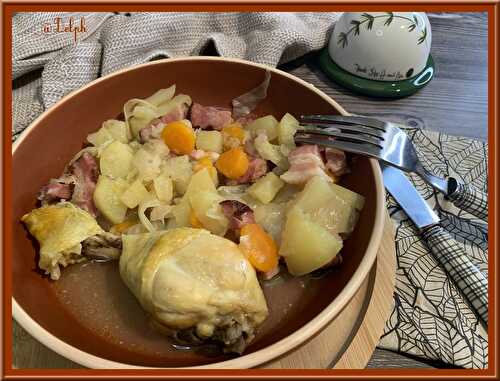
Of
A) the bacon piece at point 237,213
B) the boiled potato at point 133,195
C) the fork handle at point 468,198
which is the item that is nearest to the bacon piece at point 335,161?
the bacon piece at point 237,213

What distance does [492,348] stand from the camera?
140cm

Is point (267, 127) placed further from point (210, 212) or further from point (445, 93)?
point (445, 93)

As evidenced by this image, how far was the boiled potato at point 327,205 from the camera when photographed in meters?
1.45

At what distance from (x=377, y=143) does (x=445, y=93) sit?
1.19 m

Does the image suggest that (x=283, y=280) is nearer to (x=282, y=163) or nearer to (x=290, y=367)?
(x=290, y=367)

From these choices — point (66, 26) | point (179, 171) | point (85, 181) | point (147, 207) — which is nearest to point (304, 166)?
point (179, 171)

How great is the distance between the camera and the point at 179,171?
1.68 meters

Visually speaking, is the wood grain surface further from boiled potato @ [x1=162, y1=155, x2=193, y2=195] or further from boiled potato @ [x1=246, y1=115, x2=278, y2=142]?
boiled potato @ [x1=162, y1=155, x2=193, y2=195]

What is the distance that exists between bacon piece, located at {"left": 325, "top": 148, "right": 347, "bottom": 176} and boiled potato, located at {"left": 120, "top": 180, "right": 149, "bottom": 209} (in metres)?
0.73

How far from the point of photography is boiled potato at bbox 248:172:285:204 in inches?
61.7

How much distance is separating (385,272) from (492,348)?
416mm

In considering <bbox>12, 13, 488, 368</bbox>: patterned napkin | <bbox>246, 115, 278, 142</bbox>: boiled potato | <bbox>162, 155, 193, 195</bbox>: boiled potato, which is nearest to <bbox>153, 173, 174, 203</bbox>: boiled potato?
<bbox>162, 155, 193, 195</bbox>: boiled potato

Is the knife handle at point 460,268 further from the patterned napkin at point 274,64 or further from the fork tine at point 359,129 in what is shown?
the fork tine at point 359,129

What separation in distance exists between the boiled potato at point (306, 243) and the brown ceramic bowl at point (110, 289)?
100mm
